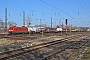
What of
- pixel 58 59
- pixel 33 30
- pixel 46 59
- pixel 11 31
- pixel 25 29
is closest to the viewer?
pixel 46 59

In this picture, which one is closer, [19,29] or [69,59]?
[69,59]

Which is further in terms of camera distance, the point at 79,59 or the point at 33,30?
the point at 33,30

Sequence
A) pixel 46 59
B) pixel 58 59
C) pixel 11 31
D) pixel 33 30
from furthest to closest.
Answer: pixel 33 30, pixel 11 31, pixel 58 59, pixel 46 59

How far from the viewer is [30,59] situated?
13.9m

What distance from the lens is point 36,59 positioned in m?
13.7

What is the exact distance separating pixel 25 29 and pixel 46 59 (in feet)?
228

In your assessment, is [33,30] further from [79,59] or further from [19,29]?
[79,59]

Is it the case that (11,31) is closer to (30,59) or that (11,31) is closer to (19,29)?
(19,29)

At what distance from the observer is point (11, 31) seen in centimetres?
7431

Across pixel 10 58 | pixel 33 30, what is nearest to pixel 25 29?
pixel 33 30

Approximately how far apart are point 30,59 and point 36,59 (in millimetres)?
455

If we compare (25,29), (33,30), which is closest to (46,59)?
(25,29)

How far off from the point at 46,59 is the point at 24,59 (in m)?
1.80

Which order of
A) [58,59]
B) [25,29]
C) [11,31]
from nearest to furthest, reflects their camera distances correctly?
1. [58,59]
2. [11,31]
3. [25,29]
